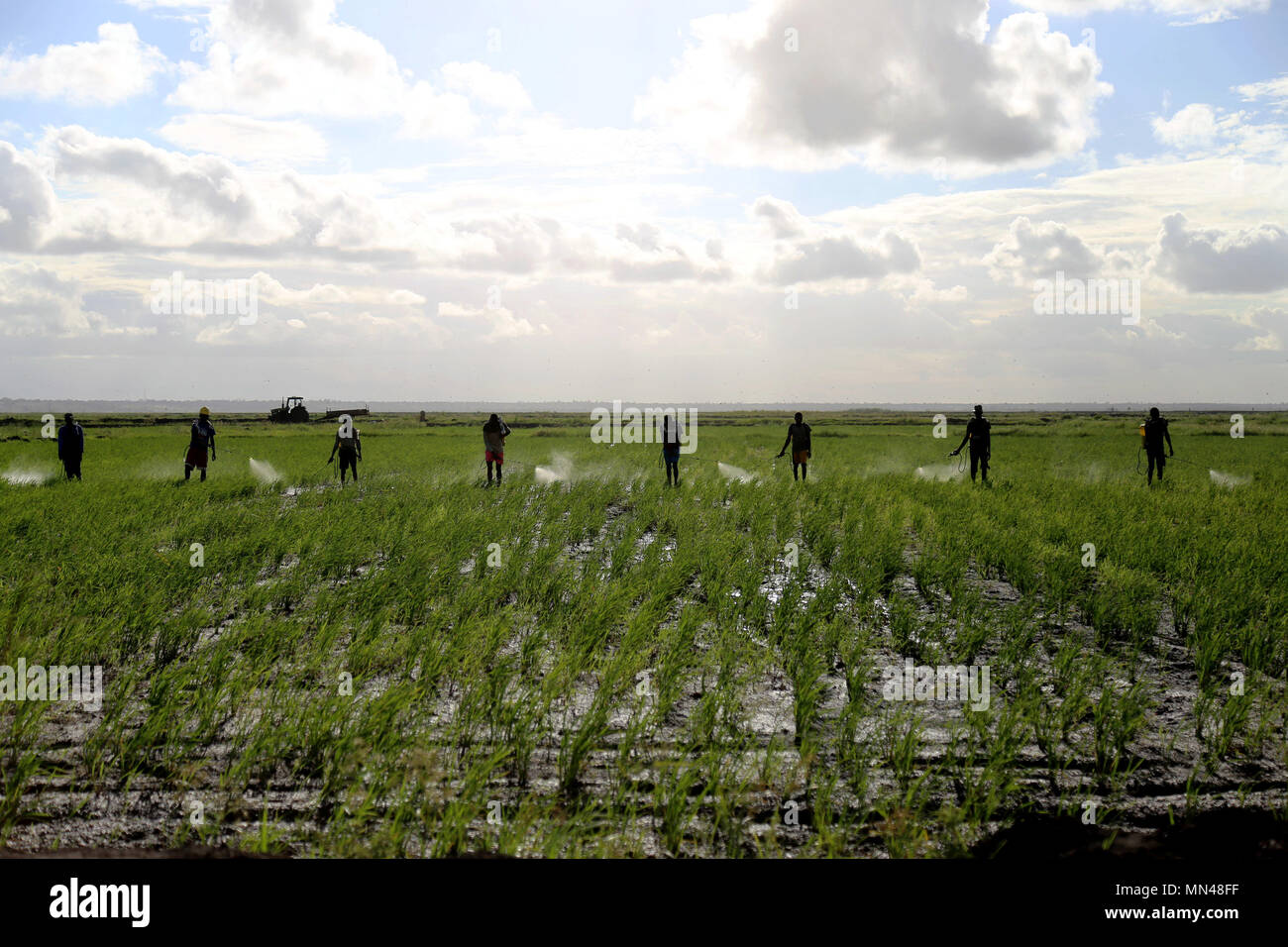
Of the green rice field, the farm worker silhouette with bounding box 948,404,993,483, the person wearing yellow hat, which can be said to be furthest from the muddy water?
the person wearing yellow hat

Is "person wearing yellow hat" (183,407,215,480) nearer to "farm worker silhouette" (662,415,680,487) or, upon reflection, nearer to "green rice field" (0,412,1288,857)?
"green rice field" (0,412,1288,857)

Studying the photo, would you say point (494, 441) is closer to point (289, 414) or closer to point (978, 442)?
point (978, 442)

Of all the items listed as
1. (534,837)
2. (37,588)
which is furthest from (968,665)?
(37,588)

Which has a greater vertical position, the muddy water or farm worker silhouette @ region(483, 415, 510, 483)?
farm worker silhouette @ region(483, 415, 510, 483)

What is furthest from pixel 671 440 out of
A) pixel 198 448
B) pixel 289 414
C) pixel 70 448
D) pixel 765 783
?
pixel 289 414

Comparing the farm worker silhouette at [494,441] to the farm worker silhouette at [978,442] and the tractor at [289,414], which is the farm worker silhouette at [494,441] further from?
the tractor at [289,414]

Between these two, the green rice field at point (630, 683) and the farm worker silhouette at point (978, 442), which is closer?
the green rice field at point (630, 683)

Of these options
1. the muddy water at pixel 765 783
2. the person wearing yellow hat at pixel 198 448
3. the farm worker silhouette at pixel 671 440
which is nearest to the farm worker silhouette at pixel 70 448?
the person wearing yellow hat at pixel 198 448

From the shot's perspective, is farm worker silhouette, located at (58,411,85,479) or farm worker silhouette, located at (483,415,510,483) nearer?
farm worker silhouette, located at (58,411,85,479)

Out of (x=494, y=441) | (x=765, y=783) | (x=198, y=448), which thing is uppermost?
(x=494, y=441)
